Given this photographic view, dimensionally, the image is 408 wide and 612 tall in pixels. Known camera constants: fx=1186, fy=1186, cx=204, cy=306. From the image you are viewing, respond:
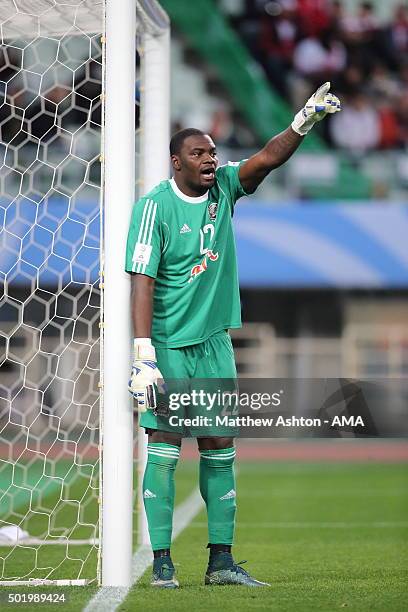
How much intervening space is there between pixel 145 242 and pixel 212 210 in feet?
1.22

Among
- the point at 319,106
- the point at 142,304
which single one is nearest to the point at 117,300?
the point at 142,304

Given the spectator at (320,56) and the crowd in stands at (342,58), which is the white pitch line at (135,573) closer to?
the crowd in stands at (342,58)

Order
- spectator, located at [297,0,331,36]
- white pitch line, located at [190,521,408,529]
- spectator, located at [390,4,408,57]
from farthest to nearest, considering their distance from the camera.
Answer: spectator, located at [297,0,331,36], spectator, located at [390,4,408,57], white pitch line, located at [190,521,408,529]

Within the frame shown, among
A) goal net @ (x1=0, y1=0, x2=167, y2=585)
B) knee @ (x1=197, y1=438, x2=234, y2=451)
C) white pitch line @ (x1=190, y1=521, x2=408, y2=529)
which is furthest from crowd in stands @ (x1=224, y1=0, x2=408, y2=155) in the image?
knee @ (x1=197, y1=438, x2=234, y2=451)

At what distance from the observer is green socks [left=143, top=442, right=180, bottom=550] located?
483 cm

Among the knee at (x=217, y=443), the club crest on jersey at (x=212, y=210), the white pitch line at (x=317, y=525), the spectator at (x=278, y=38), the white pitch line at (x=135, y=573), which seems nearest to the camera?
the white pitch line at (x=135, y=573)

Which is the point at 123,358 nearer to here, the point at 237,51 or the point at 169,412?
the point at 169,412

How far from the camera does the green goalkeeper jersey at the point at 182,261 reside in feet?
15.9

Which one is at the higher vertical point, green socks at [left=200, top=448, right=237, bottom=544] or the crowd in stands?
the crowd in stands

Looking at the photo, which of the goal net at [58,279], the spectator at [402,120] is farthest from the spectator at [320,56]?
the goal net at [58,279]

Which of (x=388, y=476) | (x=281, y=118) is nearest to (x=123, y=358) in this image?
(x=388, y=476)

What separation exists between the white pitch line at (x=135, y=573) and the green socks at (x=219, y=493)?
0.43 metres

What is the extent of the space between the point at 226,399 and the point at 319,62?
13.0 meters

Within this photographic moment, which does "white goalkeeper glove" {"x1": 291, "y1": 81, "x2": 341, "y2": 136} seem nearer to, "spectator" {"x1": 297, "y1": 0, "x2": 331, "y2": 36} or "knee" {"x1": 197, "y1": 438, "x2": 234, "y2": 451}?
"knee" {"x1": 197, "y1": 438, "x2": 234, "y2": 451}
